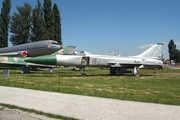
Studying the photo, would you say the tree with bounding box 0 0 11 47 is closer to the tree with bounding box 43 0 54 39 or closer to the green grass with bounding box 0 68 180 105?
the tree with bounding box 43 0 54 39

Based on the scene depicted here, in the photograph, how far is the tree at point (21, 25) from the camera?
51.4 m

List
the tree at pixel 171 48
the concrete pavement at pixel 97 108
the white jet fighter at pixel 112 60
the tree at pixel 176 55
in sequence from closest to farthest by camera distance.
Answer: the concrete pavement at pixel 97 108 < the white jet fighter at pixel 112 60 < the tree at pixel 171 48 < the tree at pixel 176 55

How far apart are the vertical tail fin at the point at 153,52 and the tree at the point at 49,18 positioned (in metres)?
32.7

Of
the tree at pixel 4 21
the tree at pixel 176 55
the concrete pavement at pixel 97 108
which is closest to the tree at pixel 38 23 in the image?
the tree at pixel 4 21

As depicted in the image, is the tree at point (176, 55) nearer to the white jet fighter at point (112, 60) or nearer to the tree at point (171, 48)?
the tree at point (171, 48)

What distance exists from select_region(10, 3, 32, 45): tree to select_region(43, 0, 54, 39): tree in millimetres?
4370

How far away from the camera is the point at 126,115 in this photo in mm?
5598

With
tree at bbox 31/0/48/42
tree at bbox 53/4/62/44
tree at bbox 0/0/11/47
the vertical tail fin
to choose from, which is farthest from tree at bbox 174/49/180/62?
the vertical tail fin

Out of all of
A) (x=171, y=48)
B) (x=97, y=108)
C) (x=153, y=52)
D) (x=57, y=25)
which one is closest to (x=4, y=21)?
(x=57, y=25)

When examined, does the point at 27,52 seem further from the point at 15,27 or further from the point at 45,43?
the point at 15,27

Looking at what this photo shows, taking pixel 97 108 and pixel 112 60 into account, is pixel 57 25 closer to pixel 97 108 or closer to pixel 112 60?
pixel 112 60

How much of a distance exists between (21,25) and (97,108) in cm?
5021

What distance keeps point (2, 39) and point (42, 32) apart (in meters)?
9.72

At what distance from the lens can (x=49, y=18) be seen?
5291 cm
